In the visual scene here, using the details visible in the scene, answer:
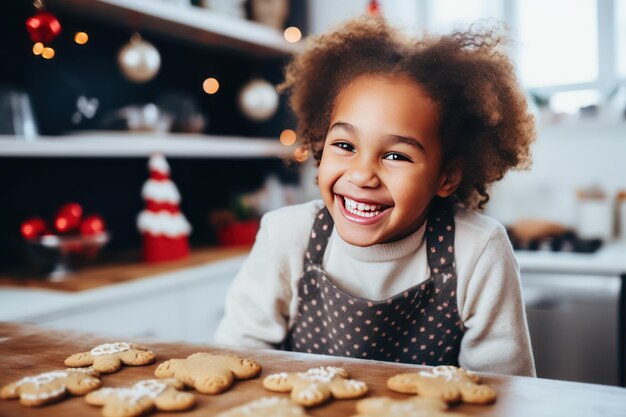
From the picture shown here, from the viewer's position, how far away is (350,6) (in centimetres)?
302

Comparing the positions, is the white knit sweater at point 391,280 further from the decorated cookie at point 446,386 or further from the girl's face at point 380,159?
the decorated cookie at point 446,386

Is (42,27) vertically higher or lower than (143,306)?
higher

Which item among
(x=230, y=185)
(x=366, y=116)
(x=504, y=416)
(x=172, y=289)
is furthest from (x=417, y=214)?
(x=230, y=185)

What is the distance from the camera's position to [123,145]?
2.05 meters

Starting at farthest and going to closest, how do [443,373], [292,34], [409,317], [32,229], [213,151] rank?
1. [292,34]
2. [213,151]
3. [32,229]
4. [409,317]
5. [443,373]

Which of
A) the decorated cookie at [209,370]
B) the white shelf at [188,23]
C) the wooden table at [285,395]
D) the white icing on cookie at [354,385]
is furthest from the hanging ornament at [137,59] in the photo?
the white icing on cookie at [354,385]

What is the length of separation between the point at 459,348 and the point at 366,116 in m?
0.41

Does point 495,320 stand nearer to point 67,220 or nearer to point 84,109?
point 67,220

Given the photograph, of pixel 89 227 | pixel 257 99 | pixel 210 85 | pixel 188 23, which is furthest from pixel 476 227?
pixel 210 85

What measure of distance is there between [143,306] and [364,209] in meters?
1.12

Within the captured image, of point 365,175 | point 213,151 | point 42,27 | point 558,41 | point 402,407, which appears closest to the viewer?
point 402,407

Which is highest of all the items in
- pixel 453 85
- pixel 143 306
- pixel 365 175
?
pixel 453 85

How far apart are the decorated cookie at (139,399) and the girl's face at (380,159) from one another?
0.41 meters

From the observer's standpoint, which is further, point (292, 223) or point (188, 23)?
point (188, 23)
